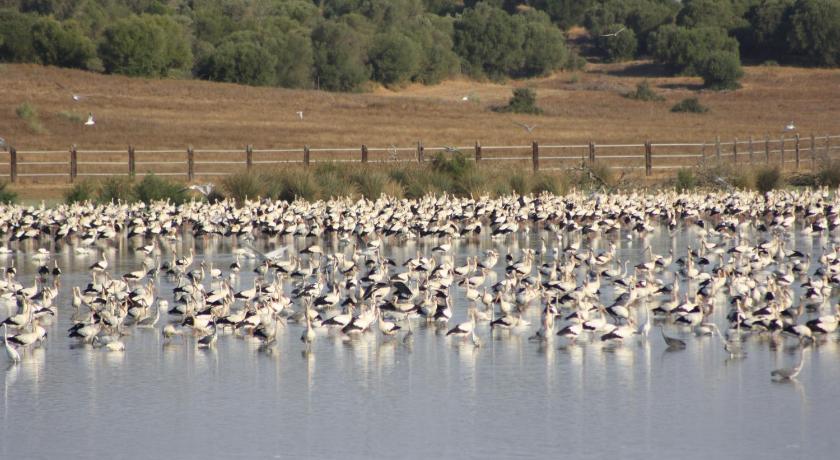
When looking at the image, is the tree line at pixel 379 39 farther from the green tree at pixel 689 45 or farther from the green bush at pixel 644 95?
the green bush at pixel 644 95

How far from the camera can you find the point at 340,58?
89.4m

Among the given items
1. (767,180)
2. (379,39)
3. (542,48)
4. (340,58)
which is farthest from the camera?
(542,48)

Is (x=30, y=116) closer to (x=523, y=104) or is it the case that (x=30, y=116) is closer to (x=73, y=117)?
(x=73, y=117)

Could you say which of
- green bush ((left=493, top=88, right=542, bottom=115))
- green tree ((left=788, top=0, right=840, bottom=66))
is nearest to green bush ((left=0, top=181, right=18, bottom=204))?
green bush ((left=493, top=88, right=542, bottom=115))

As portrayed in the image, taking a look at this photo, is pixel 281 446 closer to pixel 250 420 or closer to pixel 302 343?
pixel 250 420

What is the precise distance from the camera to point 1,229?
92.3 feet

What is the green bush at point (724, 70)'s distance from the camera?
8850 centimetres

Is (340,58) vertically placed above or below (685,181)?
above

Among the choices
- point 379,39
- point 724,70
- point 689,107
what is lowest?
point 689,107

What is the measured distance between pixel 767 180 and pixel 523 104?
1495 inches

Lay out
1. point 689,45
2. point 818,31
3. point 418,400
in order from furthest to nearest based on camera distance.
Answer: point 689,45 < point 818,31 < point 418,400

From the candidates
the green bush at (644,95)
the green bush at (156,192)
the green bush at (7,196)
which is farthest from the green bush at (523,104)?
the green bush at (7,196)

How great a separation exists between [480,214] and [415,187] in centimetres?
696

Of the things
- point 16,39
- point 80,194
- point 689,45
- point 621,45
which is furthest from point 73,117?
point 621,45
